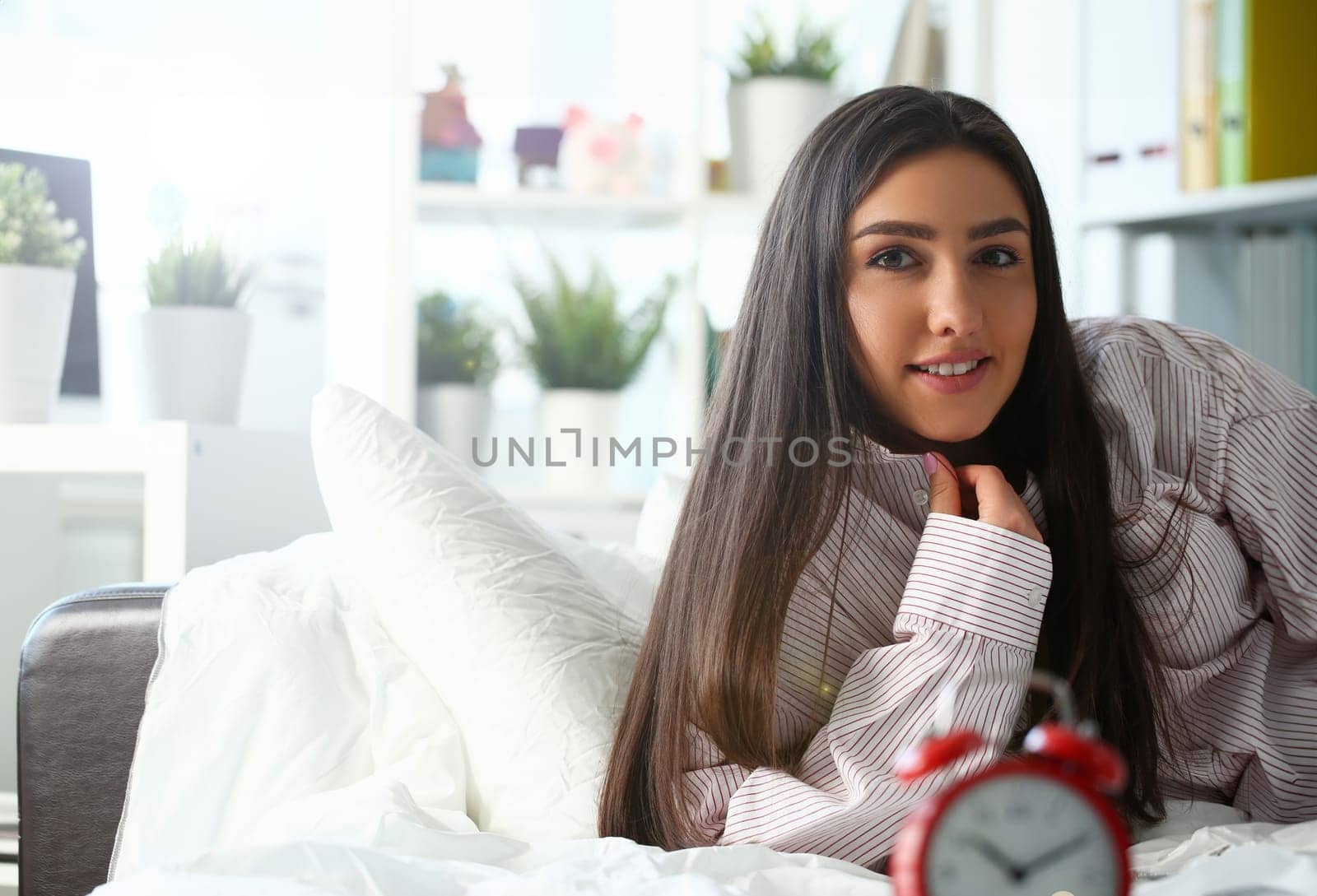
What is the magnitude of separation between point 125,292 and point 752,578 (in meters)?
1.78

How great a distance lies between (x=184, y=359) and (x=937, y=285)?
1129mm

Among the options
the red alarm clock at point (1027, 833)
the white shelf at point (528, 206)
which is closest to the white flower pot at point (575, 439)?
the white shelf at point (528, 206)

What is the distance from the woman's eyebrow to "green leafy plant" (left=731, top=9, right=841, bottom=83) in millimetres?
1487

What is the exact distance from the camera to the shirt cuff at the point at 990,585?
2.97ft

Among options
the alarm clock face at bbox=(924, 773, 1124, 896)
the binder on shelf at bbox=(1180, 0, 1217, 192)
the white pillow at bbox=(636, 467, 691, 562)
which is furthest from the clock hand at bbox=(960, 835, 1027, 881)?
the binder on shelf at bbox=(1180, 0, 1217, 192)

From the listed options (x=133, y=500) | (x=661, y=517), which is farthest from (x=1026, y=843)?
(x=133, y=500)

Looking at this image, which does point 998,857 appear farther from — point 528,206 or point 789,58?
point 789,58

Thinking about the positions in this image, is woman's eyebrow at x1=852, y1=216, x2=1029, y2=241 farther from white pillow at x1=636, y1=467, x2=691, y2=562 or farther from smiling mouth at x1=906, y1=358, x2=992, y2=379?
white pillow at x1=636, y1=467, x2=691, y2=562

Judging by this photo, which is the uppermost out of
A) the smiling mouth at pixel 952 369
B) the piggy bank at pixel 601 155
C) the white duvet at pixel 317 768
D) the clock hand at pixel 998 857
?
the piggy bank at pixel 601 155

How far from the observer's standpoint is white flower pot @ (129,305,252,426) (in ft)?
5.62

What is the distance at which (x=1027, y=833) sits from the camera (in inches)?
16.9

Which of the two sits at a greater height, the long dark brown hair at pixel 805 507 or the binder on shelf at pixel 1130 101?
the binder on shelf at pixel 1130 101

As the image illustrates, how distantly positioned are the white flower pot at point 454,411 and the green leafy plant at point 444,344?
2 cm

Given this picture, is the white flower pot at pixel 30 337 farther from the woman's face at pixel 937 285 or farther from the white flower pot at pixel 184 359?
the woman's face at pixel 937 285
